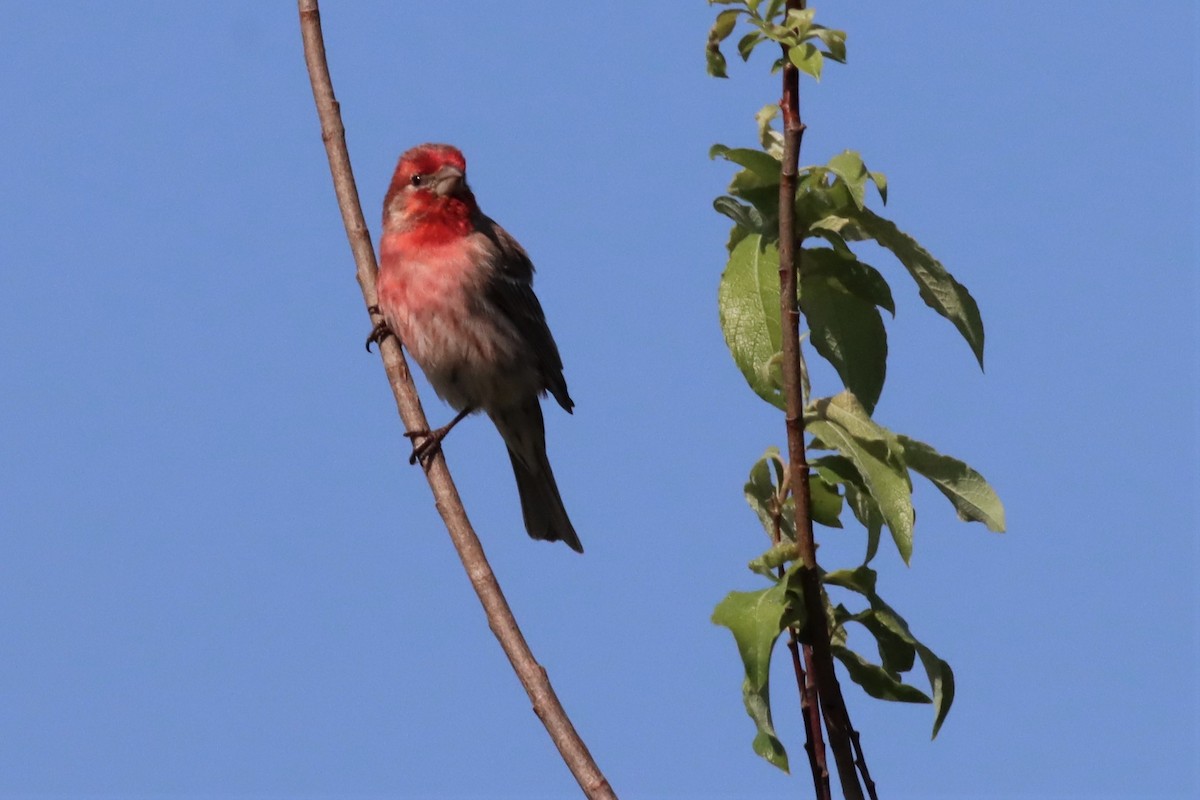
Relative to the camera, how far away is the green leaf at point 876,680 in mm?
3037

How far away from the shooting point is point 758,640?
8.86ft

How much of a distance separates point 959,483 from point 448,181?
669 cm

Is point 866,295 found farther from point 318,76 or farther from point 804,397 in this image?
point 318,76

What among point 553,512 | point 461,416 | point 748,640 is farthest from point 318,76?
point 553,512

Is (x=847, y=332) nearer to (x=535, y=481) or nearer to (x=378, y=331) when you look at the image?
(x=378, y=331)

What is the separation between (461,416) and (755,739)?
687 centimetres

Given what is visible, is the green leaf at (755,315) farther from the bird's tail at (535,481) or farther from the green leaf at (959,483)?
the bird's tail at (535,481)

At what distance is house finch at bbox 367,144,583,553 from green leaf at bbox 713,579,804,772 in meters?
6.06

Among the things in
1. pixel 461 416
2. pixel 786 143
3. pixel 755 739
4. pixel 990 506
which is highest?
pixel 461 416

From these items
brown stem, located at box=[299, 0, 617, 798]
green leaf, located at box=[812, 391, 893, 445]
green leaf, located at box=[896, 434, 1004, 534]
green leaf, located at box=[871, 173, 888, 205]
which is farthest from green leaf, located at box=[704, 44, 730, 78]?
brown stem, located at box=[299, 0, 617, 798]

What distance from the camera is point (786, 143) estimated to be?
8.79ft

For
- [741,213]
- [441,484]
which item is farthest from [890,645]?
[441,484]

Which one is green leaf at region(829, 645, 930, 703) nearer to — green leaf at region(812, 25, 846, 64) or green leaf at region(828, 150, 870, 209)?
green leaf at region(828, 150, 870, 209)

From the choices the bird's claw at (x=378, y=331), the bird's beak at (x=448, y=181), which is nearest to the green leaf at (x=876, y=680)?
the bird's claw at (x=378, y=331)
